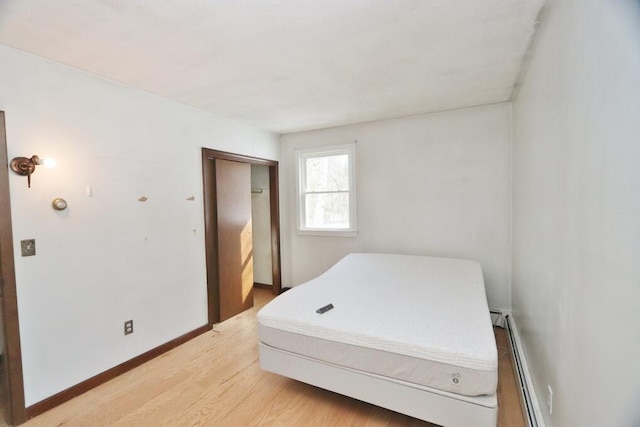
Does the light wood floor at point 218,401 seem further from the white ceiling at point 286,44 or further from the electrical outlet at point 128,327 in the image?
the white ceiling at point 286,44

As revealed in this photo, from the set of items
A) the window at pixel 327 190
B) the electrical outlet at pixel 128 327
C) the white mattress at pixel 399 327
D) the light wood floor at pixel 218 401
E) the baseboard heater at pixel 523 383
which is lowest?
the light wood floor at pixel 218 401

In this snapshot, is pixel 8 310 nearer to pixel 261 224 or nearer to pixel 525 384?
pixel 261 224

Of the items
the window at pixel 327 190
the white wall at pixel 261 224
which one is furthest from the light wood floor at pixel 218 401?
the white wall at pixel 261 224

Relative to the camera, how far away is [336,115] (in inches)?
135

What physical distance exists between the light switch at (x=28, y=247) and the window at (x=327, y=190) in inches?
114

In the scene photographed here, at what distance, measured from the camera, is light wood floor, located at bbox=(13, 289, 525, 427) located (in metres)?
1.84

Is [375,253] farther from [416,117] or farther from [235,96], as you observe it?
[235,96]

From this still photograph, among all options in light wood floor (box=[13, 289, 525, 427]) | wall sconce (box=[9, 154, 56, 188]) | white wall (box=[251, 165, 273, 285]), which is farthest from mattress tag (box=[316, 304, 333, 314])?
white wall (box=[251, 165, 273, 285])

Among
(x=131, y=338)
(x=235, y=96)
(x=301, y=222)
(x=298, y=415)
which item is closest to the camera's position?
(x=298, y=415)

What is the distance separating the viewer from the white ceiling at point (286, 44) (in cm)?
150

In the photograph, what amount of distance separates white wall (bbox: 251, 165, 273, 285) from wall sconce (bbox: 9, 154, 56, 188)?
9.30ft

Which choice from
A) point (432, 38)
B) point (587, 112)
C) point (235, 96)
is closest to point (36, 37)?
point (235, 96)

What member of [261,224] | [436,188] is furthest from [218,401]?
[436,188]

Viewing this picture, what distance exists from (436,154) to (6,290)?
156 inches
